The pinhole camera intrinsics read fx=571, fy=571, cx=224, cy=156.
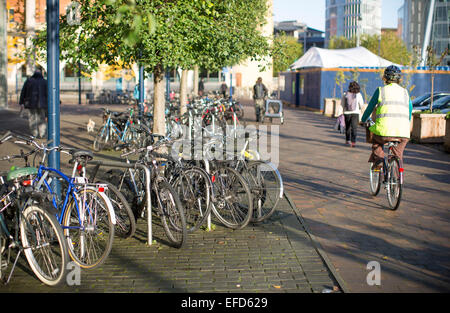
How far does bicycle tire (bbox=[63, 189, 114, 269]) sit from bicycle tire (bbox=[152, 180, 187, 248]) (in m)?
0.80

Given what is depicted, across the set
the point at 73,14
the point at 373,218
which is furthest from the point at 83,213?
the point at 73,14

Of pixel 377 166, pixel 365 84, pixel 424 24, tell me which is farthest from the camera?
pixel 424 24

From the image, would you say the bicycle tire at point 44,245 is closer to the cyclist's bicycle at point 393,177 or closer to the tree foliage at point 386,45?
the cyclist's bicycle at point 393,177

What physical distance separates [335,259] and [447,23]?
3819 inches

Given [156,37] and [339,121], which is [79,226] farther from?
[339,121]

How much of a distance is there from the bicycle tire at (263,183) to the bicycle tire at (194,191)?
55 centimetres

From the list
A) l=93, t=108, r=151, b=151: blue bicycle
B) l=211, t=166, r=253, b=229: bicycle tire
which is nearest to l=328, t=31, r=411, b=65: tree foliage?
l=93, t=108, r=151, b=151: blue bicycle

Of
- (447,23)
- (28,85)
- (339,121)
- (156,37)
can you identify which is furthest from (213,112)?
(447,23)

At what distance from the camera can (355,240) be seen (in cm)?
604

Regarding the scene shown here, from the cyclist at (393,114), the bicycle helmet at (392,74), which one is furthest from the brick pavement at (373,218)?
the bicycle helmet at (392,74)

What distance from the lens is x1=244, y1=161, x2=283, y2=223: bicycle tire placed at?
20.9 feet

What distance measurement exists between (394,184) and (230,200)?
7.68 feet

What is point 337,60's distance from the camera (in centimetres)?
3067

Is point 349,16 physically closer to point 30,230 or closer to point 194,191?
point 194,191
